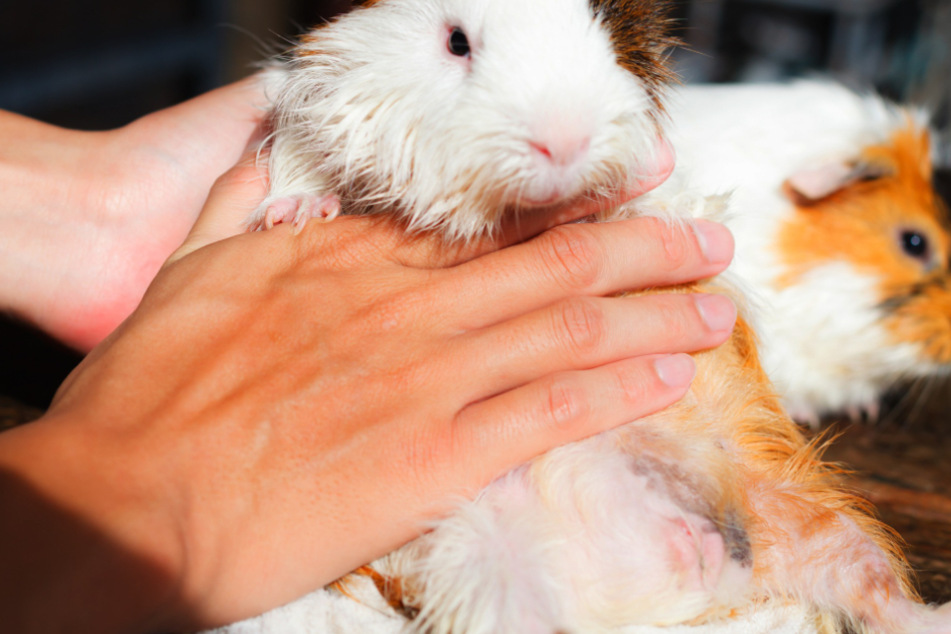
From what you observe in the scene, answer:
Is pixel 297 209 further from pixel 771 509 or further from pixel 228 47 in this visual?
pixel 228 47

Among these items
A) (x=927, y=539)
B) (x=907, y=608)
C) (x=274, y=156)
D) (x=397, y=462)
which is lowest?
(x=927, y=539)

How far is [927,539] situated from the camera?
130 cm

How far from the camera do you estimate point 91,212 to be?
1.51 metres

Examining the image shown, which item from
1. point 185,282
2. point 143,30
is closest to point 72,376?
point 185,282

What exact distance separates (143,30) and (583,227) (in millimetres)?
4180

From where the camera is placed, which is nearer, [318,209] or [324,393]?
[324,393]

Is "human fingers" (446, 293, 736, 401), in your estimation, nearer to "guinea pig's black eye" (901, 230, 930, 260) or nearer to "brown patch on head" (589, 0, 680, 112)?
"brown patch on head" (589, 0, 680, 112)

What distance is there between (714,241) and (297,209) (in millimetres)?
747

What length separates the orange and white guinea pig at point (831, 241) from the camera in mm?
1838

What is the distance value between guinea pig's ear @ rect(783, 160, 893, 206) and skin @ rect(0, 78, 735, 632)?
2.46 feet

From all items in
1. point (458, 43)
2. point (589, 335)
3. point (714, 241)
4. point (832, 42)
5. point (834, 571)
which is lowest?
point (834, 571)

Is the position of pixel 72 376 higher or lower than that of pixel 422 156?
lower

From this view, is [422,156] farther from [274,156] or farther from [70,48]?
[70,48]

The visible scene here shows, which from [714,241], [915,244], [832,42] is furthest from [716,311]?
[832,42]
